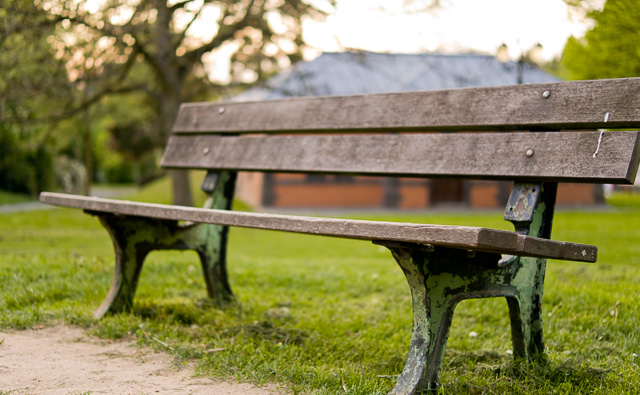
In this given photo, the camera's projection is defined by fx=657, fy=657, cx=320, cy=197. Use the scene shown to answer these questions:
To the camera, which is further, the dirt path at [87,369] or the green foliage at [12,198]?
the green foliage at [12,198]

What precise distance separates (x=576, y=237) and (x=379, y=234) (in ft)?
30.8

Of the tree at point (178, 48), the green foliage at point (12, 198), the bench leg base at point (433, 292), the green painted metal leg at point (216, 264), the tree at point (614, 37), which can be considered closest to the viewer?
the bench leg base at point (433, 292)

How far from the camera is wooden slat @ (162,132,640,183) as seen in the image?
221 cm

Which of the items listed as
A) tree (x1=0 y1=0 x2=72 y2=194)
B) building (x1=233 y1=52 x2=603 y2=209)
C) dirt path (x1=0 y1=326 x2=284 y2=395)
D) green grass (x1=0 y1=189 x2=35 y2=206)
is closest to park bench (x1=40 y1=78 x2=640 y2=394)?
dirt path (x1=0 y1=326 x2=284 y2=395)

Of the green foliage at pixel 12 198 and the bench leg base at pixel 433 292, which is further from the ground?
the bench leg base at pixel 433 292

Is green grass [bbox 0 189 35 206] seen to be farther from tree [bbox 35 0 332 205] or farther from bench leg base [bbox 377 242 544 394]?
bench leg base [bbox 377 242 544 394]

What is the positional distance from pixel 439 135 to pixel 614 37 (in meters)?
3.64

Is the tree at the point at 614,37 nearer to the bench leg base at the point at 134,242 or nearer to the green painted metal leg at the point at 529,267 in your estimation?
the green painted metal leg at the point at 529,267

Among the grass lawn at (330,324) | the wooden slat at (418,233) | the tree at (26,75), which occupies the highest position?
the tree at (26,75)

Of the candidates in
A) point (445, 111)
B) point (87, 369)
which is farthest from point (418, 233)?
point (87, 369)

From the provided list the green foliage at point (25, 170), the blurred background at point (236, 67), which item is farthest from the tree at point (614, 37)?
the green foliage at point (25, 170)

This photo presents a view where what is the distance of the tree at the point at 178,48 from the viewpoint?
10.4 m

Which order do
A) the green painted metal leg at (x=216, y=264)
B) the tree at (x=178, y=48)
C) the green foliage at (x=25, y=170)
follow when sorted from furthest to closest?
the green foliage at (x=25, y=170)
the tree at (x=178, y=48)
the green painted metal leg at (x=216, y=264)

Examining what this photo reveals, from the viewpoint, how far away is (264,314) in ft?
11.1
